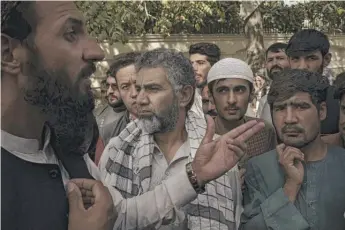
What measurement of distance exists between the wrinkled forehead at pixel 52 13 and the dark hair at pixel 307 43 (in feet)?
9.00

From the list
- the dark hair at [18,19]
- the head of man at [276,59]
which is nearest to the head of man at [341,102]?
the head of man at [276,59]

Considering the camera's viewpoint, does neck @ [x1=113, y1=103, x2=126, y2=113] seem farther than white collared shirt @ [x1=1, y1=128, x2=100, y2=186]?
Yes

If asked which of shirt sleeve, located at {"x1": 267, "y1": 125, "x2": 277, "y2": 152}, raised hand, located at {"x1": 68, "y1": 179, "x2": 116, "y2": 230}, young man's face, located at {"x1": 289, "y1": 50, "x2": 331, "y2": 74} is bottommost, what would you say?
shirt sleeve, located at {"x1": 267, "y1": 125, "x2": 277, "y2": 152}

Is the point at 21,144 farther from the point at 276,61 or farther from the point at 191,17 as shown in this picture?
the point at 191,17

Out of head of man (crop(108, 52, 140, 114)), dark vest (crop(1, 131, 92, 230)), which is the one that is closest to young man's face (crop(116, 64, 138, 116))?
head of man (crop(108, 52, 140, 114))

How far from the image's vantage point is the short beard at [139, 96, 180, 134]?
2814 mm

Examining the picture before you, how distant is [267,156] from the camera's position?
2723mm

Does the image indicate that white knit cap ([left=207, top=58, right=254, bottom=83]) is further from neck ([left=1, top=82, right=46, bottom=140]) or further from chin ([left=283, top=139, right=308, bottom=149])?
neck ([left=1, top=82, right=46, bottom=140])

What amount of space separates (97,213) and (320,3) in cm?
1521

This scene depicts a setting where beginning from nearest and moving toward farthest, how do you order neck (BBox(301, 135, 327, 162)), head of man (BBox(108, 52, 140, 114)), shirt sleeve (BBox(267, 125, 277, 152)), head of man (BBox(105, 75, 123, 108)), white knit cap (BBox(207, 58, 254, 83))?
neck (BBox(301, 135, 327, 162)) → shirt sleeve (BBox(267, 125, 277, 152)) → white knit cap (BBox(207, 58, 254, 83)) → head of man (BBox(108, 52, 140, 114)) → head of man (BBox(105, 75, 123, 108))

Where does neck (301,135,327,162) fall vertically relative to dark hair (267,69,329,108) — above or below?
below

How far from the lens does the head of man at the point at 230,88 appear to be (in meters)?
3.50

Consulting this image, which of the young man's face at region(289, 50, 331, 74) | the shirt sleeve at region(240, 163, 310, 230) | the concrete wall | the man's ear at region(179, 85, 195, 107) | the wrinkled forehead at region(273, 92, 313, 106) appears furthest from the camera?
the concrete wall

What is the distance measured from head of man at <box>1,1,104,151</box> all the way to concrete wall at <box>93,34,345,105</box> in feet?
42.3
